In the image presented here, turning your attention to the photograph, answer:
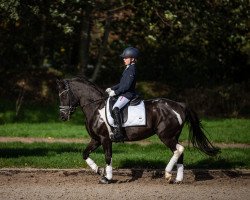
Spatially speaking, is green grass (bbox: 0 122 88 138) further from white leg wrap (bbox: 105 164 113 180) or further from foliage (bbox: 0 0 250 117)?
white leg wrap (bbox: 105 164 113 180)

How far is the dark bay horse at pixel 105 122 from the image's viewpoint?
11.8 metres

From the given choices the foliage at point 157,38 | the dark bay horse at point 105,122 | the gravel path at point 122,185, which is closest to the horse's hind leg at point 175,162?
the dark bay horse at point 105,122

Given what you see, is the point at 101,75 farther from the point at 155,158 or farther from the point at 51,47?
the point at 155,158

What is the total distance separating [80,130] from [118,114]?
32.6 feet

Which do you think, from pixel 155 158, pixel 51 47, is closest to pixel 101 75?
pixel 51 47

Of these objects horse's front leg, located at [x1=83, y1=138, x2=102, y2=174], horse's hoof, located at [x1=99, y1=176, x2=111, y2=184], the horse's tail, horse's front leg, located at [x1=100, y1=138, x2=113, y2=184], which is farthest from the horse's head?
the horse's tail

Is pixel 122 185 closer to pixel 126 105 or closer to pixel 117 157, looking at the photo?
pixel 126 105

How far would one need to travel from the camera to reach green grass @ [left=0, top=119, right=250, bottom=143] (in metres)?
19.3

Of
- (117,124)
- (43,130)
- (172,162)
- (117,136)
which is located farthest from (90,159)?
(43,130)

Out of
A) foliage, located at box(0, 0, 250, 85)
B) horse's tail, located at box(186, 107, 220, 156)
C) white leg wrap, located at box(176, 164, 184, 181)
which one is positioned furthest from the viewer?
foliage, located at box(0, 0, 250, 85)

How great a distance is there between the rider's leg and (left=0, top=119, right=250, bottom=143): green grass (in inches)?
274

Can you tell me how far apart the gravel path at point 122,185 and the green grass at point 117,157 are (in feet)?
3.20

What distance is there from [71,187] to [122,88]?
231 cm

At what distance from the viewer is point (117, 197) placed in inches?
391
